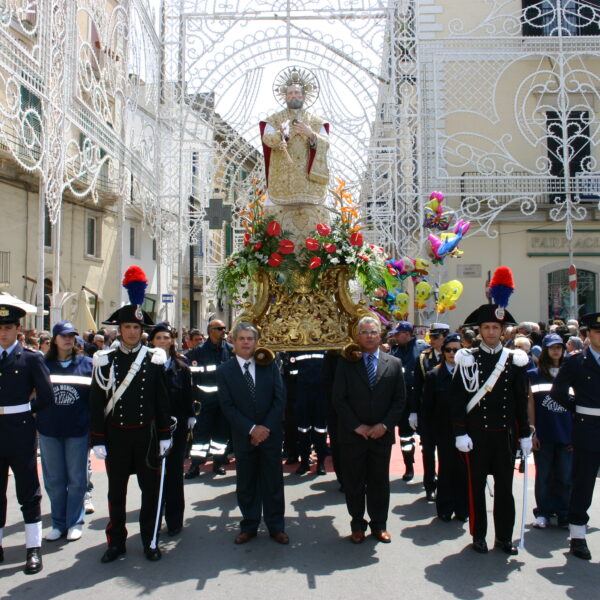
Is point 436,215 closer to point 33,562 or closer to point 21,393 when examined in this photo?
point 21,393

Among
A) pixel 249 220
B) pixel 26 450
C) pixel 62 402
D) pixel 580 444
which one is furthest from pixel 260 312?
pixel 580 444

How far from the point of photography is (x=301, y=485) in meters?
6.68

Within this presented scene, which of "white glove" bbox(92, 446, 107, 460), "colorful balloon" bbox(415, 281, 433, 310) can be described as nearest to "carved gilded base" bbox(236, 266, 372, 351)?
"white glove" bbox(92, 446, 107, 460)

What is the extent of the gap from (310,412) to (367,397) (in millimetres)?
2490

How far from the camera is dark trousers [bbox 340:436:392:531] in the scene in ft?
16.0

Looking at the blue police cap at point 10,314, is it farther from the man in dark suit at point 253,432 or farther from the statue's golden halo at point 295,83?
the statue's golden halo at point 295,83

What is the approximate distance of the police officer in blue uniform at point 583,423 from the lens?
460cm

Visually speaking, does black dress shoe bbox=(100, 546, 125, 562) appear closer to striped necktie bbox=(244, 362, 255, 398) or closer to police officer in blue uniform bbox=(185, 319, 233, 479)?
striped necktie bbox=(244, 362, 255, 398)

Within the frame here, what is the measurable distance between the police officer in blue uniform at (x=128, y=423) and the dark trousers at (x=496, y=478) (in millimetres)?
2294

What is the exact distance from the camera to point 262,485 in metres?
5.00

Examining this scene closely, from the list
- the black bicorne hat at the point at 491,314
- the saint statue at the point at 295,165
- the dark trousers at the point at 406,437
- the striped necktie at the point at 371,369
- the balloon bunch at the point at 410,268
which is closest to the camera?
the black bicorne hat at the point at 491,314

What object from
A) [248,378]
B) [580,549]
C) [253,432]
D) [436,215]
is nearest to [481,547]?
[580,549]

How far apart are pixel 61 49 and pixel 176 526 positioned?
806cm

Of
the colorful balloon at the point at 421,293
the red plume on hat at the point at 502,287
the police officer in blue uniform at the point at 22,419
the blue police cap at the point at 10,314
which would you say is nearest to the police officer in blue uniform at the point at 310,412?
the red plume on hat at the point at 502,287
